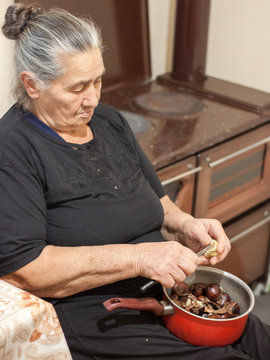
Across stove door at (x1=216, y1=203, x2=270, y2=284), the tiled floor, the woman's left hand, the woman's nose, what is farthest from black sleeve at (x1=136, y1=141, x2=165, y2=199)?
the tiled floor

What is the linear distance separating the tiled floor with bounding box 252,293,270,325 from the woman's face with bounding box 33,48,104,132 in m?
1.32

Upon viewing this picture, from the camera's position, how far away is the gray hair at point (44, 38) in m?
1.12

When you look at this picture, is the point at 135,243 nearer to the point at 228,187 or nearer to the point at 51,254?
the point at 51,254

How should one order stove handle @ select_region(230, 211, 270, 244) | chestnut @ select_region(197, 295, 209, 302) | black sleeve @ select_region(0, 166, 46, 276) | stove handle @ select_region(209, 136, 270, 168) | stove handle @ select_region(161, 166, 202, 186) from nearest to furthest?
1. black sleeve @ select_region(0, 166, 46, 276)
2. chestnut @ select_region(197, 295, 209, 302)
3. stove handle @ select_region(161, 166, 202, 186)
4. stove handle @ select_region(209, 136, 270, 168)
5. stove handle @ select_region(230, 211, 270, 244)

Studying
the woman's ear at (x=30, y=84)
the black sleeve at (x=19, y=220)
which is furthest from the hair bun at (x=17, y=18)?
the black sleeve at (x=19, y=220)

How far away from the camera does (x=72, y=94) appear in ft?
3.80

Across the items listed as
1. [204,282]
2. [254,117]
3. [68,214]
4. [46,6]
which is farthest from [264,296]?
[46,6]

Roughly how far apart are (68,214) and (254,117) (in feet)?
3.35

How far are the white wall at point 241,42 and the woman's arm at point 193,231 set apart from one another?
102cm

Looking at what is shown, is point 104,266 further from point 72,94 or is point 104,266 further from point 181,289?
point 72,94

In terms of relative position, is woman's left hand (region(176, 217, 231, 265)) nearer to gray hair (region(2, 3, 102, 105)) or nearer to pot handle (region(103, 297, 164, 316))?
pot handle (region(103, 297, 164, 316))

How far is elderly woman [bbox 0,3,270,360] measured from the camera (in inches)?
42.6

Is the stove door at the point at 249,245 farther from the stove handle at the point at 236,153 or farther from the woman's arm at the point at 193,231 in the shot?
the woman's arm at the point at 193,231

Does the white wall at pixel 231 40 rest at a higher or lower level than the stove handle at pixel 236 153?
higher
